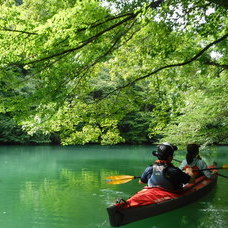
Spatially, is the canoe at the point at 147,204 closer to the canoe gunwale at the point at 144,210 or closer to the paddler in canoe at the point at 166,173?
the canoe gunwale at the point at 144,210

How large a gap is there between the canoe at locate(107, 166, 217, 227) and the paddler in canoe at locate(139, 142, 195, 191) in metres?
0.14

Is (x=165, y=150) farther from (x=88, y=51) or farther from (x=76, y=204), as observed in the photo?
(x=76, y=204)

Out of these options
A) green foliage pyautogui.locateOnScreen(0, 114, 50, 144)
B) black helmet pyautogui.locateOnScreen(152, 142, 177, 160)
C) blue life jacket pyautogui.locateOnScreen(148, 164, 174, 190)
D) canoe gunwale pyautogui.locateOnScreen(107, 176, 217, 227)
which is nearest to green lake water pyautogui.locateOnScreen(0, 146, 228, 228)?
canoe gunwale pyautogui.locateOnScreen(107, 176, 217, 227)

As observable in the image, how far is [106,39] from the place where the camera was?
516cm

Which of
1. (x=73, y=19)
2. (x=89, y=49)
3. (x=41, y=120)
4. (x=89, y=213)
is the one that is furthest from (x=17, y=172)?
(x=73, y=19)

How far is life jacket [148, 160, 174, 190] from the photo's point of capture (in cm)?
515

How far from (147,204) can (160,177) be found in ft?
1.90

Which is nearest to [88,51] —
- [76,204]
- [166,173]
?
[166,173]

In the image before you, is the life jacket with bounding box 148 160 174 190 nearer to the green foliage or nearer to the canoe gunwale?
the canoe gunwale

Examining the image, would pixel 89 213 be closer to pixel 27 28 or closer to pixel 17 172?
pixel 27 28

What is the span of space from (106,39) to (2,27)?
1.86 m

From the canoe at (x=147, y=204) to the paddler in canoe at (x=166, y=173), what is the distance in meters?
0.14

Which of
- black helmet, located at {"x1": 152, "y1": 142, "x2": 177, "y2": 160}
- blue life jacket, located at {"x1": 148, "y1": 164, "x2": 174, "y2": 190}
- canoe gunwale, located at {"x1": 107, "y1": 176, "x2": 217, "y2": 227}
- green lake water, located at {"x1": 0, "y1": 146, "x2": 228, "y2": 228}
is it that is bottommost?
green lake water, located at {"x1": 0, "y1": 146, "x2": 228, "y2": 228}

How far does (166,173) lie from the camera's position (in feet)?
16.9
